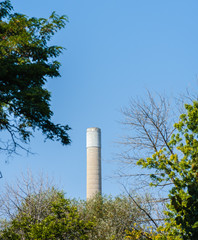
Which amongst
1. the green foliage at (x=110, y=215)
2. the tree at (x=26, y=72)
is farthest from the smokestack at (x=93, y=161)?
the tree at (x=26, y=72)

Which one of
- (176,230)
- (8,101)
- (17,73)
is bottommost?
(176,230)

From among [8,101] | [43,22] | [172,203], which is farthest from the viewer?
[43,22]

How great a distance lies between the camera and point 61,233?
1184 centimetres

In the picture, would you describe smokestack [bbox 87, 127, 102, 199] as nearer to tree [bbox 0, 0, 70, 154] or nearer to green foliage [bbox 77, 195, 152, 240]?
→ green foliage [bbox 77, 195, 152, 240]

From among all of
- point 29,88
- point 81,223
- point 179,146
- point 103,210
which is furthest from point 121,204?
point 179,146

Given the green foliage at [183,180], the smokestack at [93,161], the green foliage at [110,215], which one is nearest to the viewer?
the green foliage at [183,180]

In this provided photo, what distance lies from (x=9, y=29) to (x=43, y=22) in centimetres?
142

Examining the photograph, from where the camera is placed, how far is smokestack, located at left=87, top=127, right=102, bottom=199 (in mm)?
35719

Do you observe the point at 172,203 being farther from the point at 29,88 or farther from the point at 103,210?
the point at 103,210

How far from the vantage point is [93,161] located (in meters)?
36.7

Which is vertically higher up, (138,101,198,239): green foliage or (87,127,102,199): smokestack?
(87,127,102,199): smokestack

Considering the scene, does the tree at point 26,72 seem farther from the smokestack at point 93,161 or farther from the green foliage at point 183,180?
the smokestack at point 93,161

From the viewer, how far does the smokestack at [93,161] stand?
35719mm

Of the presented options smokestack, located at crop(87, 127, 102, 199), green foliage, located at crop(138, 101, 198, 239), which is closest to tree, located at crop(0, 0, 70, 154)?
green foliage, located at crop(138, 101, 198, 239)
